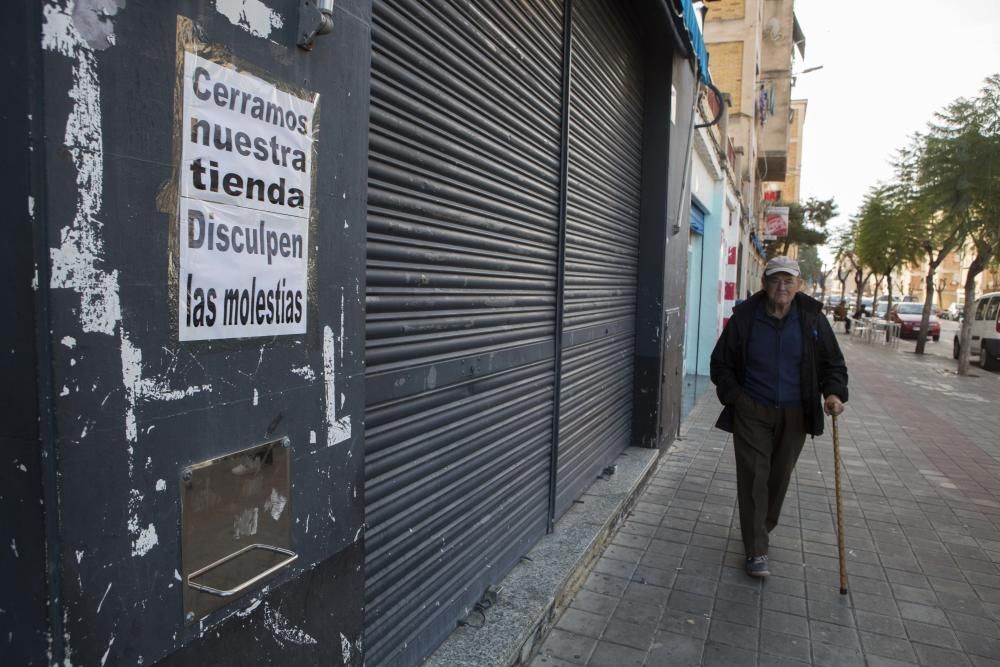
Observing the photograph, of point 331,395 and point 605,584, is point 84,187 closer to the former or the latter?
point 331,395

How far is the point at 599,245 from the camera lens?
5.16 metres

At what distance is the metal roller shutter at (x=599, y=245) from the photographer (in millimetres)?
4492

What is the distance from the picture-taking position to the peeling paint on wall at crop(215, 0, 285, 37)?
143cm

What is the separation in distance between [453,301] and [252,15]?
60.6 inches

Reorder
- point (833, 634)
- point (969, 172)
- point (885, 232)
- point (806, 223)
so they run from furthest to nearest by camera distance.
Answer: point (806, 223)
point (885, 232)
point (969, 172)
point (833, 634)

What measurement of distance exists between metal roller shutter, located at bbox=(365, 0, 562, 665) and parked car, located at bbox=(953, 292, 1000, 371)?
671 inches

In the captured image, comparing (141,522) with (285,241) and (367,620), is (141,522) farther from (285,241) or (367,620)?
(367,620)

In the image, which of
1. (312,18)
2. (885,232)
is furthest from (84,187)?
(885,232)

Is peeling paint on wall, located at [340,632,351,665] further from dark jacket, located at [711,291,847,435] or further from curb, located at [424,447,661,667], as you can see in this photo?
dark jacket, located at [711,291,847,435]

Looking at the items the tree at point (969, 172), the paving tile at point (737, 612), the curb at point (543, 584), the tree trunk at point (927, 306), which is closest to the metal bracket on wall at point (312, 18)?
the curb at point (543, 584)

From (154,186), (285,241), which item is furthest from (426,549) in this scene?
(154,186)

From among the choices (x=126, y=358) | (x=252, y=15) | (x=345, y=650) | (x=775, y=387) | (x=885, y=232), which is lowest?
(x=345, y=650)

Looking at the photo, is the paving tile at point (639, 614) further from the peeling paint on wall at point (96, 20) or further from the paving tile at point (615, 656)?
the peeling paint on wall at point (96, 20)

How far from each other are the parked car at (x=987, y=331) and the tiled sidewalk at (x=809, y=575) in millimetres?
12133
